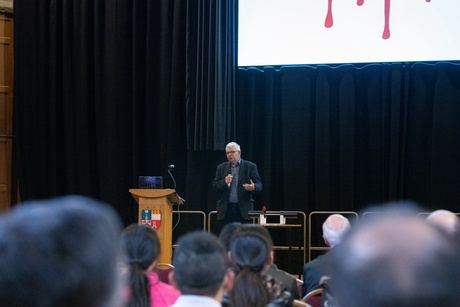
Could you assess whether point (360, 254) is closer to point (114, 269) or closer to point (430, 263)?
point (430, 263)

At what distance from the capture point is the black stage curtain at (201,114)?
7453mm

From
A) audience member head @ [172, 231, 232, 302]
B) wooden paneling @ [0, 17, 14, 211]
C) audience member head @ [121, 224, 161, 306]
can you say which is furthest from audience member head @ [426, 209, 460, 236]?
wooden paneling @ [0, 17, 14, 211]

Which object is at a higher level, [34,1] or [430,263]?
[34,1]

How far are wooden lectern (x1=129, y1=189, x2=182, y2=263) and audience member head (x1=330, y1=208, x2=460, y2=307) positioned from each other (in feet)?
18.0

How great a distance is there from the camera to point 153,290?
7.86ft

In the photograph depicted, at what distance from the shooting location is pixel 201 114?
25.4ft

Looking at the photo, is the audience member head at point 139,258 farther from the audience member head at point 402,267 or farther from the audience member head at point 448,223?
the audience member head at point 402,267

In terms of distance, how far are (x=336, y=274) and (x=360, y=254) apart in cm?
4

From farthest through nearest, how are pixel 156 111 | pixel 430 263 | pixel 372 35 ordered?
1. pixel 156 111
2. pixel 372 35
3. pixel 430 263

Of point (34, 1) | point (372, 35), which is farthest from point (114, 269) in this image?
point (34, 1)

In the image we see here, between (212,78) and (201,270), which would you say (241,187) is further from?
(201,270)

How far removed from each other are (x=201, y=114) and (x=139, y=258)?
18.1ft

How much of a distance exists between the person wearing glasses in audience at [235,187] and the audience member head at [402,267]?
609 centimetres

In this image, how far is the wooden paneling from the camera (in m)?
8.43
